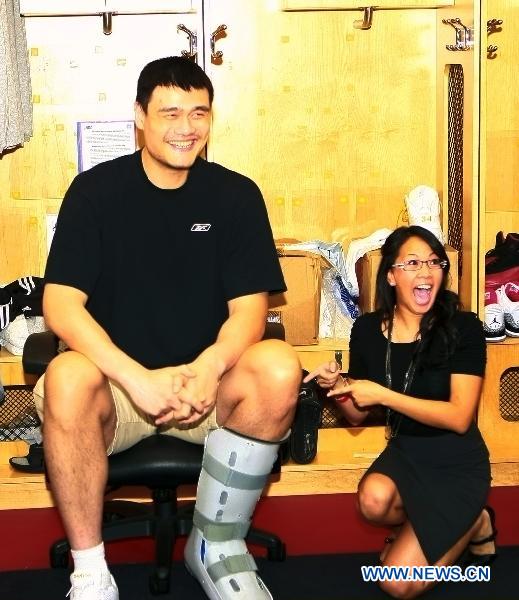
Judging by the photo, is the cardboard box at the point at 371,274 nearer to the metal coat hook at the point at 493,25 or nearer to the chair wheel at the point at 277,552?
the metal coat hook at the point at 493,25

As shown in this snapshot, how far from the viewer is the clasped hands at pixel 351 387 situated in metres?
2.54

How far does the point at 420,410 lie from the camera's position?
257cm

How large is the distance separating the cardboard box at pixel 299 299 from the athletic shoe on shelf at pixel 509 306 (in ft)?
2.04

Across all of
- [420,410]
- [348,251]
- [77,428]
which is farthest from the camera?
[348,251]

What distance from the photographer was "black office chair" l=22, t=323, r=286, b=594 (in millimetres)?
2445

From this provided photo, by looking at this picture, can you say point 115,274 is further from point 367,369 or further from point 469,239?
point 469,239

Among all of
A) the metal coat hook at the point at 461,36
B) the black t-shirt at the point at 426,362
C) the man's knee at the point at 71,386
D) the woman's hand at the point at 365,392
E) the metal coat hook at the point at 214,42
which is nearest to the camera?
the man's knee at the point at 71,386

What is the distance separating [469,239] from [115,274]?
140 cm

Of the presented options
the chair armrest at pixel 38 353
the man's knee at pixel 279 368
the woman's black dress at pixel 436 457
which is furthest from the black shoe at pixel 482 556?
the chair armrest at pixel 38 353

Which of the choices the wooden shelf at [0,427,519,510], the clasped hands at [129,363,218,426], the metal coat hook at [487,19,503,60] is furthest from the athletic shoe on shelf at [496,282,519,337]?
the clasped hands at [129,363,218,426]

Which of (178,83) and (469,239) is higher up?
(178,83)

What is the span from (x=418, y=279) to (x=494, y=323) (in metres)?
1.01

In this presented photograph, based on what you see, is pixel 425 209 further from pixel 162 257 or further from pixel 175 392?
pixel 175 392

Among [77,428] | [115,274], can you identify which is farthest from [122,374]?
[115,274]
